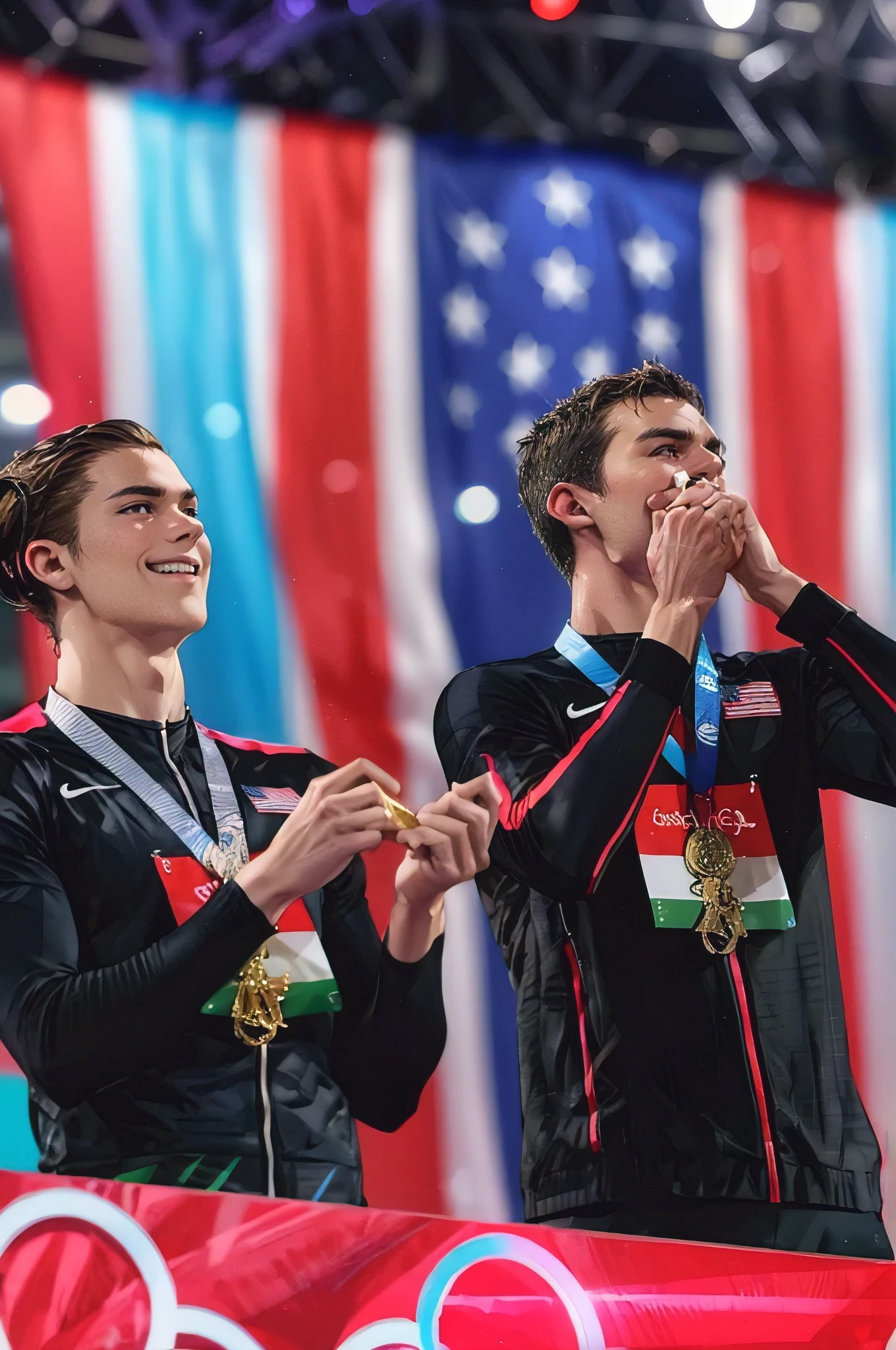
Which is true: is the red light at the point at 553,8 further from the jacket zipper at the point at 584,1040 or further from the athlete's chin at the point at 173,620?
the jacket zipper at the point at 584,1040

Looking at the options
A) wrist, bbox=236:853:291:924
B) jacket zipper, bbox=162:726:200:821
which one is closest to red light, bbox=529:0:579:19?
jacket zipper, bbox=162:726:200:821

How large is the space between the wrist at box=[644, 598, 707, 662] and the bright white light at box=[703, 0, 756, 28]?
1552 mm

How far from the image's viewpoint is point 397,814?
2.46 m

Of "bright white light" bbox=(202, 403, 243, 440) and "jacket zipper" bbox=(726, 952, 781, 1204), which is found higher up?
"bright white light" bbox=(202, 403, 243, 440)

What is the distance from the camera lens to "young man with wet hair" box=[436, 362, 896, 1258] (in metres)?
2.48

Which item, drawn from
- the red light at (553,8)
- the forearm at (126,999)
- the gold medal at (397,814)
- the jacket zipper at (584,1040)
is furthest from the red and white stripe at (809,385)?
the forearm at (126,999)

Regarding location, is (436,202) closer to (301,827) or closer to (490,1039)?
(301,827)

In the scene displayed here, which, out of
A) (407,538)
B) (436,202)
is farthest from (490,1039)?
(436,202)

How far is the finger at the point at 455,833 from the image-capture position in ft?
8.18

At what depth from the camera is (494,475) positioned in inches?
→ 119

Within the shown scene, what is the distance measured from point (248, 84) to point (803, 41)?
1.32 m

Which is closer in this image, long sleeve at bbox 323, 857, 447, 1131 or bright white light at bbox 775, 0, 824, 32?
long sleeve at bbox 323, 857, 447, 1131

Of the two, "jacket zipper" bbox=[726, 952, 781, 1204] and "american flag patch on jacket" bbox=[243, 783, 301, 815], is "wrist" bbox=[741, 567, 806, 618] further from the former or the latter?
"american flag patch on jacket" bbox=[243, 783, 301, 815]

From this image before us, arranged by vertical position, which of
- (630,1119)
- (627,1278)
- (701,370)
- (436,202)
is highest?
(436,202)
